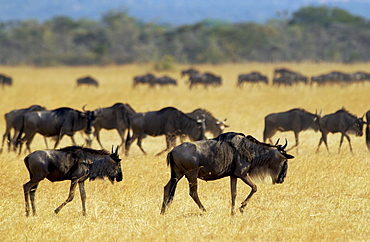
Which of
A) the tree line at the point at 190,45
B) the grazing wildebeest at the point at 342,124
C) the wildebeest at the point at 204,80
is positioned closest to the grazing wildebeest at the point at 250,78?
the wildebeest at the point at 204,80

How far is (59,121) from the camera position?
38.8ft

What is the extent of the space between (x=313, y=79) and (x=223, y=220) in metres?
22.1

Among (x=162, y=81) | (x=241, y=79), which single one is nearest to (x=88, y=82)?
(x=162, y=81)

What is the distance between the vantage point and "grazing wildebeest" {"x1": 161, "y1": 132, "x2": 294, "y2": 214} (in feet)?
23.3

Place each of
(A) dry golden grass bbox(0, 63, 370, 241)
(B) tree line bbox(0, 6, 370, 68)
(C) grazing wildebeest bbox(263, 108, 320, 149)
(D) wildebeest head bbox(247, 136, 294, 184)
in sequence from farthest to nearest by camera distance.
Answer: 1. (B) tree line bbox(0, 6, 370, 68)
2. (C) grazing wildebeest bbox(263, 108, 320, 149)
3. (D) wildebeest head bbox(247, 136, 294, 184)
4. (A) dry golden grass bbox(0, 63, 370, 241)

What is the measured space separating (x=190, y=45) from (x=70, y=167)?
52307 millimetres

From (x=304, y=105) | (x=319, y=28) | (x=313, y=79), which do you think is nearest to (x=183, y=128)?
(x=304, y=105)

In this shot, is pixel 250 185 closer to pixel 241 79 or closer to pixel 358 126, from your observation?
pixel 358 126

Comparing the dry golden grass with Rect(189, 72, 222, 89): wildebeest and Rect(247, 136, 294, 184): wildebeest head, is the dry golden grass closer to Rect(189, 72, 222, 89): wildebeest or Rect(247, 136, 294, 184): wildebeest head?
Rect(247, 136, 294, 184): wildebeest head

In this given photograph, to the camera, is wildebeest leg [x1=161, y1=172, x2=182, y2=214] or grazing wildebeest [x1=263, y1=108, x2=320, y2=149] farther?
grazing wildebeest [x1=263, y1=108, x2=320, y2=149]

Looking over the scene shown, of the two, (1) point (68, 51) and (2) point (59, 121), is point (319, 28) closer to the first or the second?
(1) point (68, 51)

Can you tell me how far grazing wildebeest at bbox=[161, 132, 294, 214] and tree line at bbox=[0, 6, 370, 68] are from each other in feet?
149

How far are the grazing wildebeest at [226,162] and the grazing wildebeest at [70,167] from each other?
69 cm

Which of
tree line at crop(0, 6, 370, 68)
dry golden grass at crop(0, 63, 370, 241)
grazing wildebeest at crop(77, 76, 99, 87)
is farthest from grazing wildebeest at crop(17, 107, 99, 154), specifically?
tree line at crop(0, 6, 370, 68)
